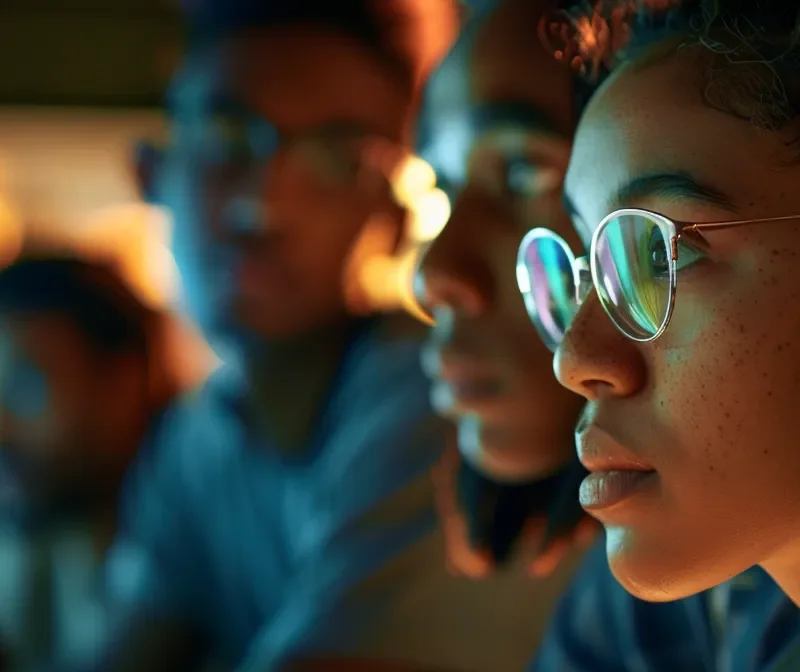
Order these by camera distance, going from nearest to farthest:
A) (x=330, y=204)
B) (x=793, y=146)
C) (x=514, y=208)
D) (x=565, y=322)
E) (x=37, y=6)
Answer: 1. (x=793, y=146)
2. (x=565, y=322)
3. (x=514, y=208)
4. (x=330, y=204)
5. (x=37, y=6)

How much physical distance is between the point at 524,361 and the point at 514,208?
99 millimetres

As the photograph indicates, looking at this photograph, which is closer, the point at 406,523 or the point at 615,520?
the point at 615,520

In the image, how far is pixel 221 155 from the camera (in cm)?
108

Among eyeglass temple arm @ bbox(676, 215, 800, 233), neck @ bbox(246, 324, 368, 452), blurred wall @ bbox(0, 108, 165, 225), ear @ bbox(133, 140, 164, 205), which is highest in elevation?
eyeglass temple arm @ bbox(676, 215, 800, 233)

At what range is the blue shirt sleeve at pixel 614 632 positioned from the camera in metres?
0.63

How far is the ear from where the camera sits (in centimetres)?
120

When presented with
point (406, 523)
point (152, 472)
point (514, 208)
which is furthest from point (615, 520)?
point (152, 472)

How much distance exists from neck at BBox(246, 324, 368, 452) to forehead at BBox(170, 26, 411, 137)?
0.21 m

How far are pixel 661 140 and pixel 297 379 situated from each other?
699 millimetres

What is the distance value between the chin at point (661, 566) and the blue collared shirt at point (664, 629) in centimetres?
9

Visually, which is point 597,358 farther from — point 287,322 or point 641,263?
point 287,322

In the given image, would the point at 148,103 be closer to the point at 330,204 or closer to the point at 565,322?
the point at 330,204

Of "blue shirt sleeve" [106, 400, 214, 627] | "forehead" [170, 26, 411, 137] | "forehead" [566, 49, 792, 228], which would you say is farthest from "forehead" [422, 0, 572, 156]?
"blue shirt sleeve" [106, 400, 214, 627]

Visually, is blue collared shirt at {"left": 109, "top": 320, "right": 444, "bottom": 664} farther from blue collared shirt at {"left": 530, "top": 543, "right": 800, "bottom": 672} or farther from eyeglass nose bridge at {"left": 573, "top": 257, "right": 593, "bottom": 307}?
eyeglass nose bridge at {"left": 573, "top": 257, "right": 593, "bottom": 307}
